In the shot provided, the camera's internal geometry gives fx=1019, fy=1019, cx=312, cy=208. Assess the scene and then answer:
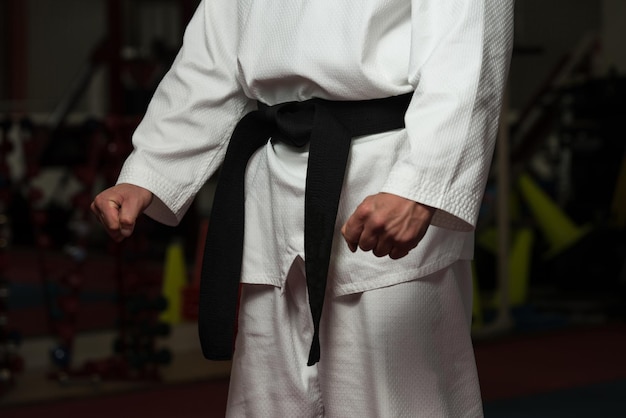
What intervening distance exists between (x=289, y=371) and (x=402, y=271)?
0.65 feet

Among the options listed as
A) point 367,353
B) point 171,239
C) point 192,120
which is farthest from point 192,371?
point 367,353

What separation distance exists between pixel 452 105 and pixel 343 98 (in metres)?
0.17

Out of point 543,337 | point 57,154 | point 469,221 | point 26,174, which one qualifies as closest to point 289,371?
point 469,221

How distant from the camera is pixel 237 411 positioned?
1.36 m

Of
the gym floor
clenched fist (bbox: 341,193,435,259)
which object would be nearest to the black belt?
clenched fist (bbox: 341,193,435,259)

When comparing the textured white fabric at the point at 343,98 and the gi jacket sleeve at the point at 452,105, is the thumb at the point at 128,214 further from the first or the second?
the gi jacket sleeve at the point at 452,105

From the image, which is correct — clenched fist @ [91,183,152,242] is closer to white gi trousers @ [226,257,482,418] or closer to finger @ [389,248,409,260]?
white gi trousers @ [226,257,482,418]

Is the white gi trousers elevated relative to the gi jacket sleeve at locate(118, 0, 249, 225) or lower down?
lower down

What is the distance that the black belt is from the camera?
1.22m

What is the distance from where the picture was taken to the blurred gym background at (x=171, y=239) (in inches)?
125

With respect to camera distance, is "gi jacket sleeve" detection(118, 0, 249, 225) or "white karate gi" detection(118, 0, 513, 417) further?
"gi jacket sleeve" detection(118, 0, 249, 225)

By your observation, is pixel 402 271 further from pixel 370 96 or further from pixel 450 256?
pixel 370 96

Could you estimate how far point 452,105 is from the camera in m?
1.13

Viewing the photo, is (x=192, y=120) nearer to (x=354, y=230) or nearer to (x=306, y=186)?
(x=306, y=186)
